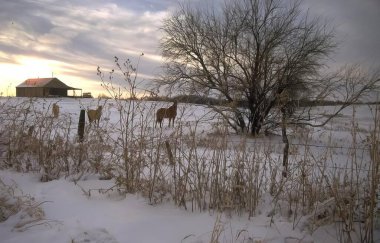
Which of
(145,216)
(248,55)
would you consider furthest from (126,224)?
(248,55)

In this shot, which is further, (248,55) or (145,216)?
(248,55)

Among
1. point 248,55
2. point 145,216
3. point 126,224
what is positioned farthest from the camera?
point 248,55

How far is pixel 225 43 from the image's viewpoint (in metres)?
18.4

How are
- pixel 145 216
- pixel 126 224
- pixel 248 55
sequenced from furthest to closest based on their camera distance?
pixel 248 55 → pixel 145 216 → pixel 126 224

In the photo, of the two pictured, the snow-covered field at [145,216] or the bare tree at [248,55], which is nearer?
the snow-covered field at [145,216]

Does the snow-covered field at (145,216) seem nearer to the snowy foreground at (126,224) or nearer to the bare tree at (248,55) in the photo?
the snowy foreground at (126,224)

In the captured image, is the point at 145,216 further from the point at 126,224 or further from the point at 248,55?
the point at 248,55

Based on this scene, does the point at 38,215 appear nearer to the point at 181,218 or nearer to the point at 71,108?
the point at 181,218

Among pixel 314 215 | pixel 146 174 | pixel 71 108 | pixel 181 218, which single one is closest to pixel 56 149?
pixel 146 174

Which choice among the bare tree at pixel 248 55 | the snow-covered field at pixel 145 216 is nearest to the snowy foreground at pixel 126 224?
the snow-covered field at pixel 145 216

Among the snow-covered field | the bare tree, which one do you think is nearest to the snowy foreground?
the snow-covered field

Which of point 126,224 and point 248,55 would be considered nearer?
point 126,224

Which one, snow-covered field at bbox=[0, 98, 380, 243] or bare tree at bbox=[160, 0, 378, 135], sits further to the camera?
bare tree at bbox=[160, 0, 378, 135]

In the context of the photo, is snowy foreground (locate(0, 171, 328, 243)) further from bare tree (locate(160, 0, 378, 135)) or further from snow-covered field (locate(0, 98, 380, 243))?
bare tree (locate(160, 0, 378, 135))
